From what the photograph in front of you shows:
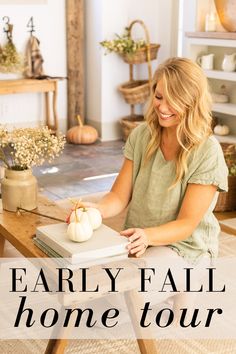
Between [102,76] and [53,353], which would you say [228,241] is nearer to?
[53,353]

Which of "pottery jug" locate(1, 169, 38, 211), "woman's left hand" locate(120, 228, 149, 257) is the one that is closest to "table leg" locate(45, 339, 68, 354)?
"woman's left hand" locate(120, 228, 149, 257)

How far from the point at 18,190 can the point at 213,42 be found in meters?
3.00

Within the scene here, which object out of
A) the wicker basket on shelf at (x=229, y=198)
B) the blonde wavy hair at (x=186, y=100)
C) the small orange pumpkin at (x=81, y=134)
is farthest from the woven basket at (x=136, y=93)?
the blonde wavy hair at (x=186, y=100)

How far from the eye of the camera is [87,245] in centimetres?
185

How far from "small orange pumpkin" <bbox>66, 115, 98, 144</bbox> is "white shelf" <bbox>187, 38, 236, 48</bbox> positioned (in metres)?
1.37

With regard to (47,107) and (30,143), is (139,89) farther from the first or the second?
(30,143)

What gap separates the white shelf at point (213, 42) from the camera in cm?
476

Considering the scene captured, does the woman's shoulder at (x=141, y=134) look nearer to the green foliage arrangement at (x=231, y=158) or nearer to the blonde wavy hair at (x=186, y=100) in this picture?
the blonde wavy hair at (x=186, y=100)

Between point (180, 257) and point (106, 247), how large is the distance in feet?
1.56

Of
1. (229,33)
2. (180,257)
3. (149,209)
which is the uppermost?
(229,33)

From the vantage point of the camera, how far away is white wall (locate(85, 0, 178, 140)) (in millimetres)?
5867

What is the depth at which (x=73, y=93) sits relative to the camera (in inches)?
242

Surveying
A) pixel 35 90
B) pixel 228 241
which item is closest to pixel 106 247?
pixel 228 241

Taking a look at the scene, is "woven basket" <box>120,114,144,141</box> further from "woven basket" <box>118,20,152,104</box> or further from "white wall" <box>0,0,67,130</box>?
"white wall" <box>0,0,67,130</box>
